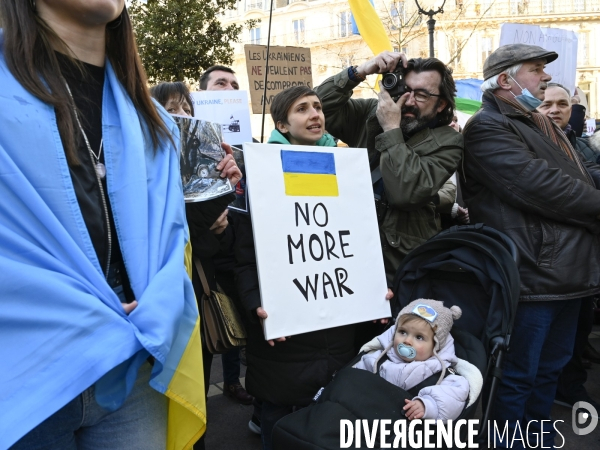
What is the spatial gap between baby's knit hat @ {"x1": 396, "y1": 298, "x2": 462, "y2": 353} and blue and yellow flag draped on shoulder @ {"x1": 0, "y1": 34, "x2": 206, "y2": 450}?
110 cm

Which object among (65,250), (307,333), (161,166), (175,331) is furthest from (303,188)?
(65,250)

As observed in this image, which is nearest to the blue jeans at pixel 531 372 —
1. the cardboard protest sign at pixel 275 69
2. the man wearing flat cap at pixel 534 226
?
the man wearing flat cap at pixel 534 226

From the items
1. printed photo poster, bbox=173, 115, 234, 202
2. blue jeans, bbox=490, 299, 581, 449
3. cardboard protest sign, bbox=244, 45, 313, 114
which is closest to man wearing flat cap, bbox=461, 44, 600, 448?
blue jeans, bbox=490, 299, 581, 449

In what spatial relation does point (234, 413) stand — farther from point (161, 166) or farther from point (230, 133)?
point (161, 166)

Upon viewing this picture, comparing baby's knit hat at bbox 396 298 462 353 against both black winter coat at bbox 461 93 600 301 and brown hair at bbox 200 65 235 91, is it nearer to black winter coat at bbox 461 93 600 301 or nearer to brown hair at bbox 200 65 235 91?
black winter coat at bbox 461 93 600 301

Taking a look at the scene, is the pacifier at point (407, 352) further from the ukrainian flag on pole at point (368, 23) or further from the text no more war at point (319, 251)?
the ukrainian flag on pole at point (368, 23)

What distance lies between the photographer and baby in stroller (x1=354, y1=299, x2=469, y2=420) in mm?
2010

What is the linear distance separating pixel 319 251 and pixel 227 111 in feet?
7.80

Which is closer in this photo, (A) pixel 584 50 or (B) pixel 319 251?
(B) pixel 319 251

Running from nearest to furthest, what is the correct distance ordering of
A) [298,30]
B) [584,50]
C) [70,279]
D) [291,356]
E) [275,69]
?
Answer: [70,279] → [291,356] → [275,69] → [584,50] → [298,30]

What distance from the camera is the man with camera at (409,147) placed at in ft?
8.75

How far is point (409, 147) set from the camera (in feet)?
9.23

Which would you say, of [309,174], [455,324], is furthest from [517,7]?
[309,174]

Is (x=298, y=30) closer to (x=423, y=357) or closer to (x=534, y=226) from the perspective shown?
(x=534, y=226)
